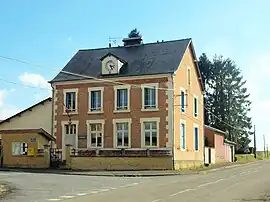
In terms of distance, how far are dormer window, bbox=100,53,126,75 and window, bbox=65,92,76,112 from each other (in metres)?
3.46

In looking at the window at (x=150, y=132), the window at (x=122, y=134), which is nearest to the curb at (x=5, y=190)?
the window at (x=150, y=132)

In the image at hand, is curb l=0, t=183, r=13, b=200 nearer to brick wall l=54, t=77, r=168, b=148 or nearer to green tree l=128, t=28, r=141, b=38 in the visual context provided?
brick wall l=54, t=77, r=168, b=148

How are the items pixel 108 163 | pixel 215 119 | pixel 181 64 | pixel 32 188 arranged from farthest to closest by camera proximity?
1. pixel 215 119
2. pixel 181 64
3. pixel 108 163
4. pixel 32 188

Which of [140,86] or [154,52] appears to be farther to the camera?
[154,52]

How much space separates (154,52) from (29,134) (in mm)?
13106

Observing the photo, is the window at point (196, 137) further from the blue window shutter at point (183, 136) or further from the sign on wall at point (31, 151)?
the sign on wall at point (31, 151)

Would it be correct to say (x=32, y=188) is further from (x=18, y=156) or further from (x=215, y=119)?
(x=215, y=119)

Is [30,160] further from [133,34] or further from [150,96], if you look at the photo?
[133,34]

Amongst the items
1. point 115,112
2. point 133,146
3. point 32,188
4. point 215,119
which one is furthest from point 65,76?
point 215,119

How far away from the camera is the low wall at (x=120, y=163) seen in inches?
1495

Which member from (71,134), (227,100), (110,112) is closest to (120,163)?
(110,112)

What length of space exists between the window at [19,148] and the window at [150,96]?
1058cm

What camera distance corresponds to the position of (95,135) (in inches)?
1657

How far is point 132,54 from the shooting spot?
4500 cm
